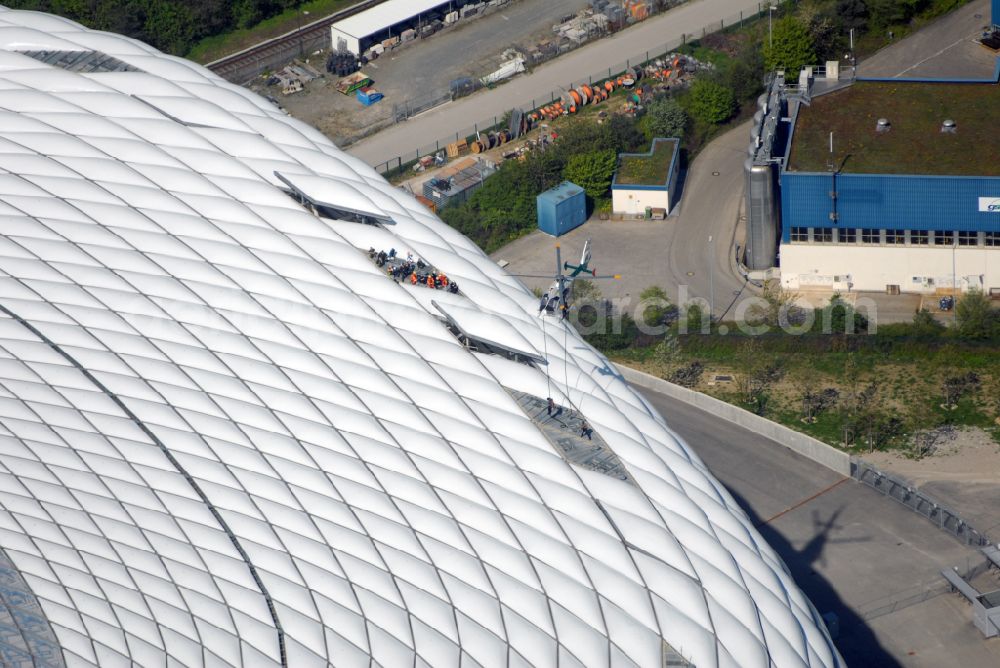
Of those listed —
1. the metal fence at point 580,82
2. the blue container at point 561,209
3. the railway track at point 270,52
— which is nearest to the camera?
the blue container at point 561,209

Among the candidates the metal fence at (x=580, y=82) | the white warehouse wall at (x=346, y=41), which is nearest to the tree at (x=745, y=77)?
the metal fence at (x=580, y=82)

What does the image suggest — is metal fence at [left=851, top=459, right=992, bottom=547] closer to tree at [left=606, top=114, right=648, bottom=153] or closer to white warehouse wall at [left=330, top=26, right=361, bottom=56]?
tree at [left=606, top=114, right=648, bottom=153]

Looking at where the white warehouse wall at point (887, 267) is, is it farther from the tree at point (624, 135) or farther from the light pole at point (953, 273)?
the tree at point (624, 135)

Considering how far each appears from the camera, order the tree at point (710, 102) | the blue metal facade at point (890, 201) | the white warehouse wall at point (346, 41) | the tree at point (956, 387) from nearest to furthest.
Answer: the tree at point (956, 387)
the blue metal facade at point (890, 201)
the tree at point (710, 102)
the white warehouse wall at point (346, 41)

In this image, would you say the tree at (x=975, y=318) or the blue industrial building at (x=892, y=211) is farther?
the blue industrial building at (x=892, y=211)

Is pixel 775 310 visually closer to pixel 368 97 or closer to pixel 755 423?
pixel 755 423

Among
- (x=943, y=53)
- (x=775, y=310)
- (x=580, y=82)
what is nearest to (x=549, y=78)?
(x=580, y=82)

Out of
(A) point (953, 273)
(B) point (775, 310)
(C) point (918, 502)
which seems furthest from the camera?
(A) point (953, 273)

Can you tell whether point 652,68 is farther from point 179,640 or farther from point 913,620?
point 179,640
